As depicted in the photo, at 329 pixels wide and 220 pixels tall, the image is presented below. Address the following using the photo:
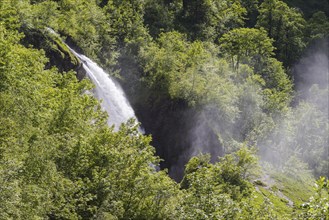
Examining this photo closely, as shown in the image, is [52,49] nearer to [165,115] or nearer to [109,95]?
[109,95]

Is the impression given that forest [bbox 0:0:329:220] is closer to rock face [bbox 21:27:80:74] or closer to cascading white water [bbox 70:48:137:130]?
rock face [bbox 21:27:80:74]

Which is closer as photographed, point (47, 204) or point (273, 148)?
point (47, 204)

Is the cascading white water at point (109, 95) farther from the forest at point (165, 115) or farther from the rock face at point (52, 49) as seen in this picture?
the forest at point (165, 115)

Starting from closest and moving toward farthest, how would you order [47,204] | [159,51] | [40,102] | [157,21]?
[47,204], [40,102], [159,51], [157,21]

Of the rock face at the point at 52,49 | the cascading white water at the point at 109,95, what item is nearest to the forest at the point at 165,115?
the rock face at the point at 52,49

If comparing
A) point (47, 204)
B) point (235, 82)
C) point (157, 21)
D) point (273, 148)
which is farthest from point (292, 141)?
point (47, 204)

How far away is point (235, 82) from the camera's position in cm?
7512

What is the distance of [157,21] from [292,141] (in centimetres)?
3436

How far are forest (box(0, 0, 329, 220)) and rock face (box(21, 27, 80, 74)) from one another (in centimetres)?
13

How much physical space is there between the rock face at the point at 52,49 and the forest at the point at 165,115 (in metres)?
0.13

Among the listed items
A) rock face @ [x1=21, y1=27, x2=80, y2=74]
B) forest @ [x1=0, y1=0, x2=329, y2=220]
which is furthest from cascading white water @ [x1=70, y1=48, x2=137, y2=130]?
forest @ [x1=0, y1=0, x2=329, y2=220]

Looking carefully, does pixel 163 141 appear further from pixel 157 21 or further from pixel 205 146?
pixel 157 21

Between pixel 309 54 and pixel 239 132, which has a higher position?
pixel 309 54

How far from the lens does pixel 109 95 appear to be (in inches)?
2159
